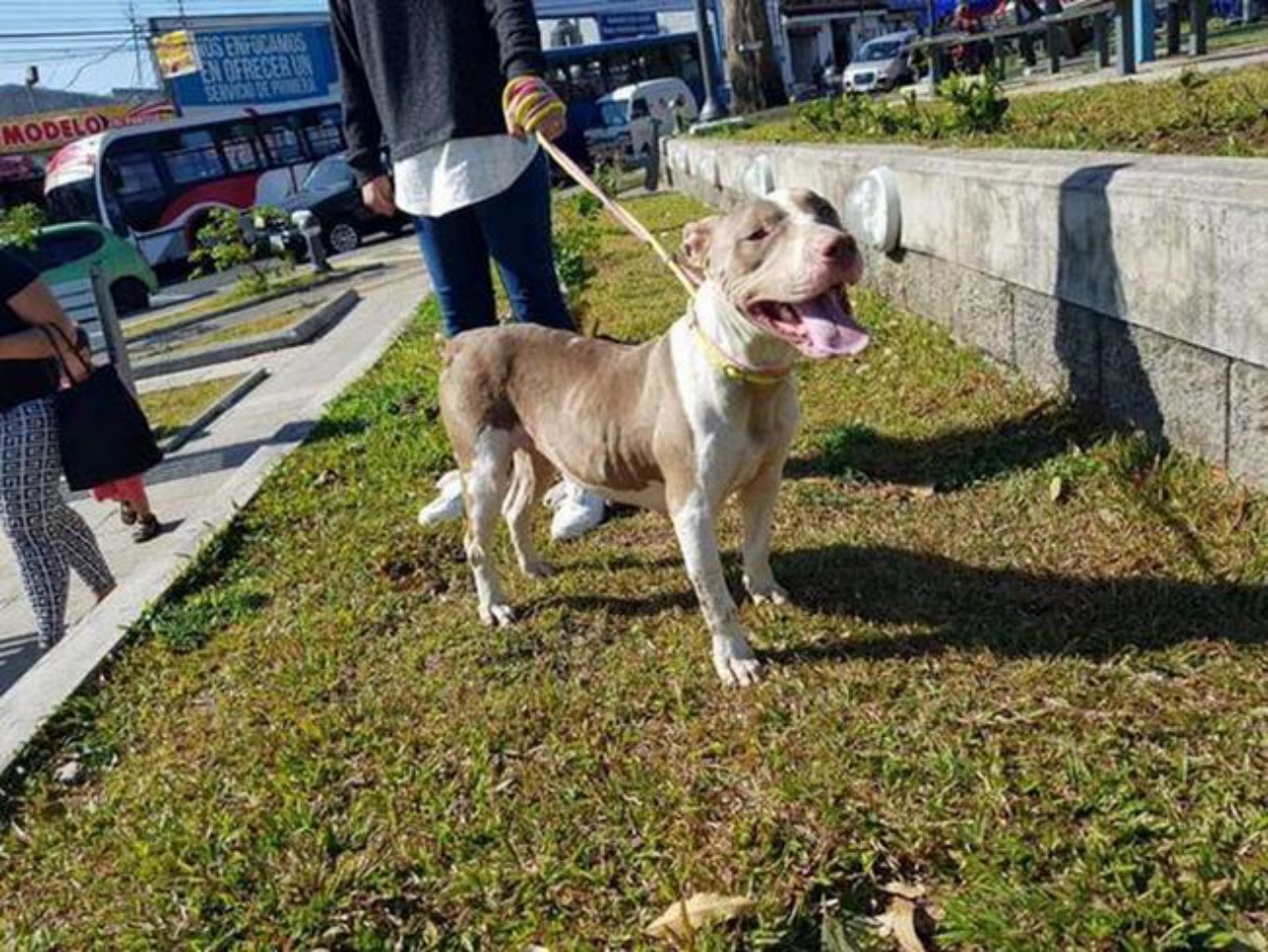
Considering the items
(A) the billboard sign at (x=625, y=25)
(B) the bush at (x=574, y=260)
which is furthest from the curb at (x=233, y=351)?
(A) the billboard sign at (x=625, y=25)

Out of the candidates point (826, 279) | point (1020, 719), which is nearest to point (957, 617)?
point (1020, 719)

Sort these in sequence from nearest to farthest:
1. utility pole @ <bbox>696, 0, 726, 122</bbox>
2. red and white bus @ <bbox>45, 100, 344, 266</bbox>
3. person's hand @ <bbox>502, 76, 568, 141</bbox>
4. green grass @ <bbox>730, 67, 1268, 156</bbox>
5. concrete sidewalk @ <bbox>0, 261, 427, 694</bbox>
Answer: person's hand @ <bbox>502, 76, 568, 141</bbox>, green grass @ <bbox>730, 67, 1268, 156</bbox>, concrete sidewalk @ <bbox>0, 261, 427, 694</bbox>, utility pole @ <bbox>696, 0, 726, 122</bbox>, red and white bus @ <bbox>45, 100, 344, 266</bbox>

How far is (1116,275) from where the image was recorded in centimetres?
326

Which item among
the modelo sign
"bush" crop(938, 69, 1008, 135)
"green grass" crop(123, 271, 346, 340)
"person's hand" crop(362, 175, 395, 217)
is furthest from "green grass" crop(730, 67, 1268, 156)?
the modelo sign

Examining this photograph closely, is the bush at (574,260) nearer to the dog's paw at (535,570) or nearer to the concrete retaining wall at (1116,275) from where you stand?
the concrete retaining wall at (1116,275)

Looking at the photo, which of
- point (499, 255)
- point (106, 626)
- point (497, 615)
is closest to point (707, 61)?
point (499, 255)

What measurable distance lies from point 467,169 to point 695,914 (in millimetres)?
2666

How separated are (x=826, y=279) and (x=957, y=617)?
1145 millimetres

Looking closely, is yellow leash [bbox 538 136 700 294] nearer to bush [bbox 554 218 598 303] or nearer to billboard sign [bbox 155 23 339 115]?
bush [bbox 554 218 598 303]

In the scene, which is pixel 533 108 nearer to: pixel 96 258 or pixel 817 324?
pixel 817 324

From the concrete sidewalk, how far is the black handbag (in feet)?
1.38

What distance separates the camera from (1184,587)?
272cm

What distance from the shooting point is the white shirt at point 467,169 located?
12.0 ft

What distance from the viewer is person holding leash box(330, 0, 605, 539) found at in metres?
3.50
